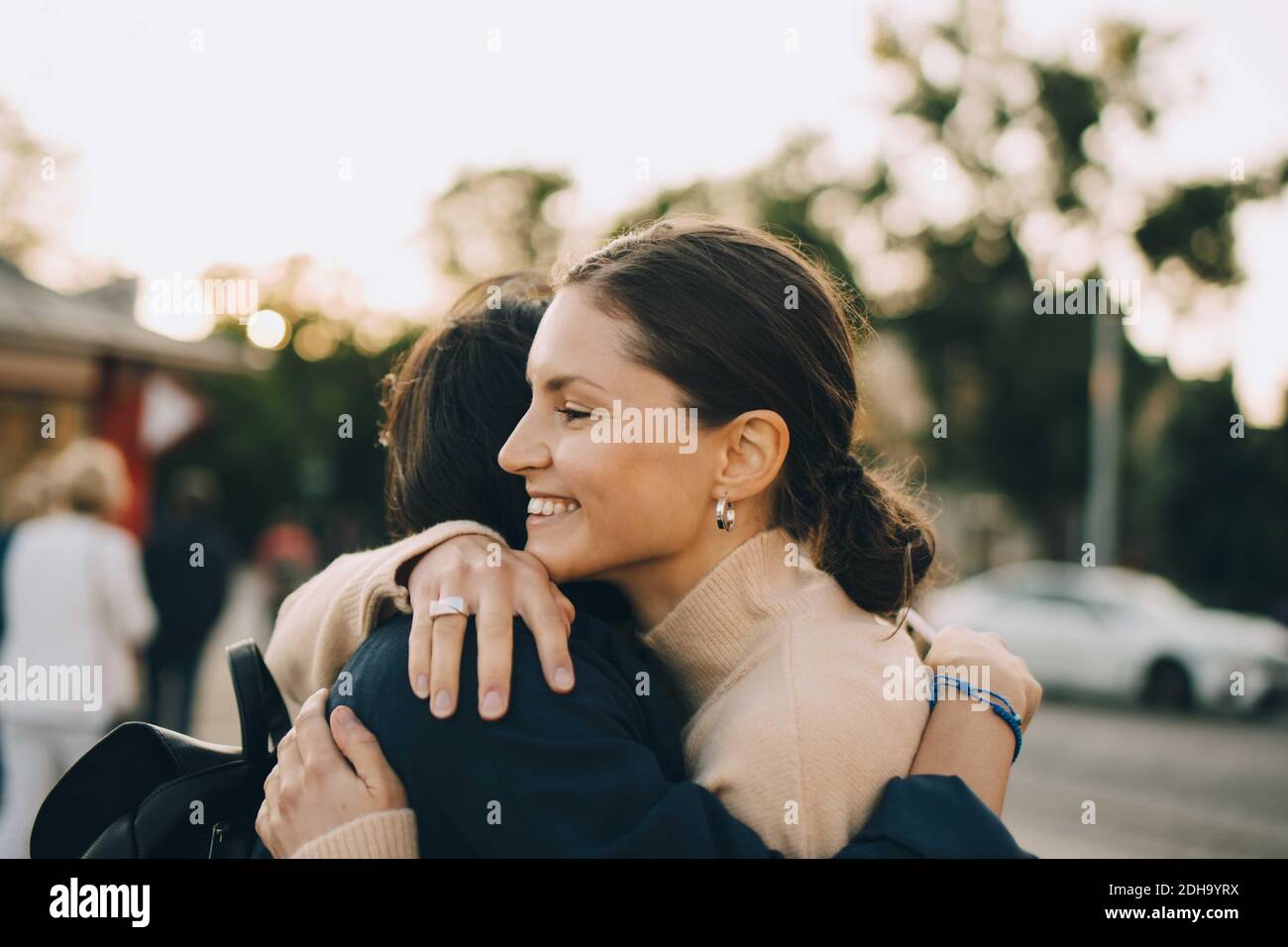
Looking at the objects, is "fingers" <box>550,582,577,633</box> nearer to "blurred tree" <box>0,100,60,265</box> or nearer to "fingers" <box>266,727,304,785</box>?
"fingers" <box>266,727,304,785</box>

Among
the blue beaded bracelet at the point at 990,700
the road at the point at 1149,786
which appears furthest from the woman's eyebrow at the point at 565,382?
the road at the point at 1149,786

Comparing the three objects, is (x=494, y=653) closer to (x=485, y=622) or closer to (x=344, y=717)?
(x=485, y=622)

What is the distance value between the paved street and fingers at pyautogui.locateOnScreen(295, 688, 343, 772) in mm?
6458

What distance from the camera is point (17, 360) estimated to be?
10.1 m

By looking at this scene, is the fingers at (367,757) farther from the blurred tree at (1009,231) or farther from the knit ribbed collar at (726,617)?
the blurred tree at (1009,231)

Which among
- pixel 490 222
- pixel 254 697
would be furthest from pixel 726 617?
pixel 490 222

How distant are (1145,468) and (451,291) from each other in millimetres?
23160

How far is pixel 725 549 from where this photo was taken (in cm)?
210

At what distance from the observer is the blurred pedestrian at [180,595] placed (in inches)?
323

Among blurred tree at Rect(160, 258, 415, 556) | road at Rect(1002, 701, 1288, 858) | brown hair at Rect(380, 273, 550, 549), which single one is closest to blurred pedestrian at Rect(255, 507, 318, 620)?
road at Rect(1002, 701, 1288, 858)

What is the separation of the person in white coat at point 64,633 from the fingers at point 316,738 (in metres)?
3.92

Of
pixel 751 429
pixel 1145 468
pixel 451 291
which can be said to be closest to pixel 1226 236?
pixel 1145 468

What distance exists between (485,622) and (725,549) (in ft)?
1.74
